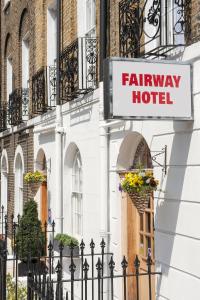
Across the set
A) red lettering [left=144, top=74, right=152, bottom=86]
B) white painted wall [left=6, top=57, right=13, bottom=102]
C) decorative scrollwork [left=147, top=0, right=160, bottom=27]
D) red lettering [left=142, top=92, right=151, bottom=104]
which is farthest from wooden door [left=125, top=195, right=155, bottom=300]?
white painted wall [left=6, top=57, right=13, bottom=102]

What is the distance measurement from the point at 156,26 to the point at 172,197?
2.28 m

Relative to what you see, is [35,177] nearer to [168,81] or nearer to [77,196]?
[77,196]

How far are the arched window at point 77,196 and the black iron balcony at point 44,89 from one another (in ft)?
5.44

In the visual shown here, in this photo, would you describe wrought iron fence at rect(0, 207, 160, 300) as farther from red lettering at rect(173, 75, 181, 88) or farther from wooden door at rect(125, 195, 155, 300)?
red lettering at rect(173, 75, 181, 88)

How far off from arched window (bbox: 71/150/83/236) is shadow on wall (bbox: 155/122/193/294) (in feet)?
12.3

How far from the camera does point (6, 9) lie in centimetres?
1684

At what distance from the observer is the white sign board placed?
5484 millimetres

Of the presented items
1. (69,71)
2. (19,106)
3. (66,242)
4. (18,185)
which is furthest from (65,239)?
(18,185)

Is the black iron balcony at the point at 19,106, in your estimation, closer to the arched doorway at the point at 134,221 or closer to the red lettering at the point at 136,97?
the arched doorway at the point at 134,221

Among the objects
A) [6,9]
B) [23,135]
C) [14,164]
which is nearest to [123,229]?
[23,135]

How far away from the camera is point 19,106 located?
14.5 meters

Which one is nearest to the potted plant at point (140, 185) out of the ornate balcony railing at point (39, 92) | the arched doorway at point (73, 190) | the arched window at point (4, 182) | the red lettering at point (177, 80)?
the red lettering at point (177, 80)

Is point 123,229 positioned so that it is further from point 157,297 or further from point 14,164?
point 14,164

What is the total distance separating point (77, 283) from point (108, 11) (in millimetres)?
4932
